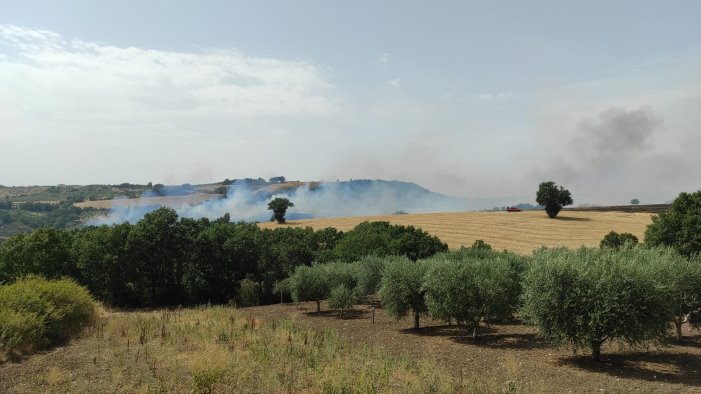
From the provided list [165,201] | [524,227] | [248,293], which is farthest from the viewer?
[165,201]

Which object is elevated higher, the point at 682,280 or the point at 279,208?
Answer: the point at 279,208

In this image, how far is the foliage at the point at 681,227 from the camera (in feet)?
137

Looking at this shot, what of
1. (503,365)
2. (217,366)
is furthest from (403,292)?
(217,366)

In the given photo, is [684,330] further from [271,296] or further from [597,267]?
[271,296]

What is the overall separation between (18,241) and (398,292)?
4827 cm

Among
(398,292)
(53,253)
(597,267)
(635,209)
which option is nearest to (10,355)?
(398,292)

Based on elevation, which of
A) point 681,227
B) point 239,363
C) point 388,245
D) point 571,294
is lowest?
point 239,363

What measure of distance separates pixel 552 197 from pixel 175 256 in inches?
3028

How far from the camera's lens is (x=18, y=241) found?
54.2 meters

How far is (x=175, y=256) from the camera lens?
59.2 meters

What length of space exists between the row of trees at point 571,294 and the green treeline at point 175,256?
22736mm

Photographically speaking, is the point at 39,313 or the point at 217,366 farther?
the point at 39,313

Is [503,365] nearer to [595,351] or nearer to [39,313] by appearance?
[595,351]

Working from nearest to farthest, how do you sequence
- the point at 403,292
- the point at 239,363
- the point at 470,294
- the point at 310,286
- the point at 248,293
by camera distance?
1. the point at 239,363
2. the point at 470,294
3. the point at 403,292
4. the point at 310,286
5. the point at 248,293
